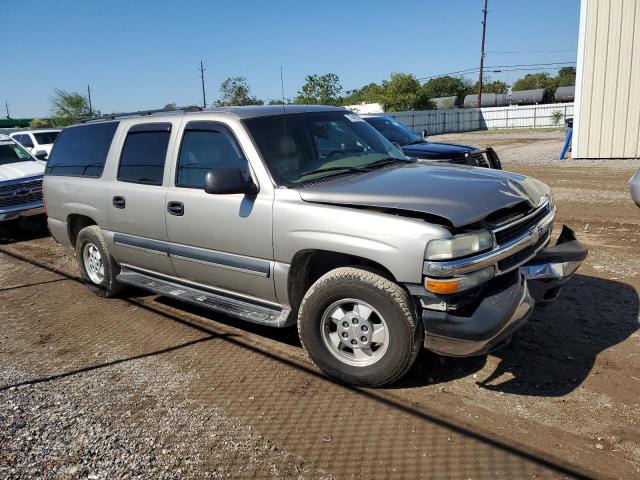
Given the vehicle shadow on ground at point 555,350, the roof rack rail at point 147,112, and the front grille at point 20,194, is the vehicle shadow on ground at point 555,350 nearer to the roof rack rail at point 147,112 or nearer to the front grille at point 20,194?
the roof rack rail at point 147,112

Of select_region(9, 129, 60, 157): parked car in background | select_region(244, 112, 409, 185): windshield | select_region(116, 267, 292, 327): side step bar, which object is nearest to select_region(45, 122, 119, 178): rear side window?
select_region(116, 267, 292, 327): side step bar

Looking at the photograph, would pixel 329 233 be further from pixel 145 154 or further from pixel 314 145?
pixel 145 154

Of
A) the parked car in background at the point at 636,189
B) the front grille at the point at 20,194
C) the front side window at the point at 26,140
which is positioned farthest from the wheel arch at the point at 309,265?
the front side window at the point at 26,140

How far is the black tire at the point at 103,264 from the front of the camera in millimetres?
5605

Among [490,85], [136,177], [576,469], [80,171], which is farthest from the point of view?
[490,85]

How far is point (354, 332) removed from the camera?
11.8 feet

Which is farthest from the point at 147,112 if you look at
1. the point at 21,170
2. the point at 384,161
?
the point at 21,170

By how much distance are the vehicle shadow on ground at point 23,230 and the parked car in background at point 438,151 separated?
667 centimetres

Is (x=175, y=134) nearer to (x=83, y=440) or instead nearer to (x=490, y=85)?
(x=83, y=440)

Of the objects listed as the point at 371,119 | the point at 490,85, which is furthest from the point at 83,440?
the point at 490,85

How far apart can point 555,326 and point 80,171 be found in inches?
198

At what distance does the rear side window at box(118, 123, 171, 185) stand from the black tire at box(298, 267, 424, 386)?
6.52 feet

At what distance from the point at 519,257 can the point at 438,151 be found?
5259 mm

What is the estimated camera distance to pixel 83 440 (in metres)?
3.23
